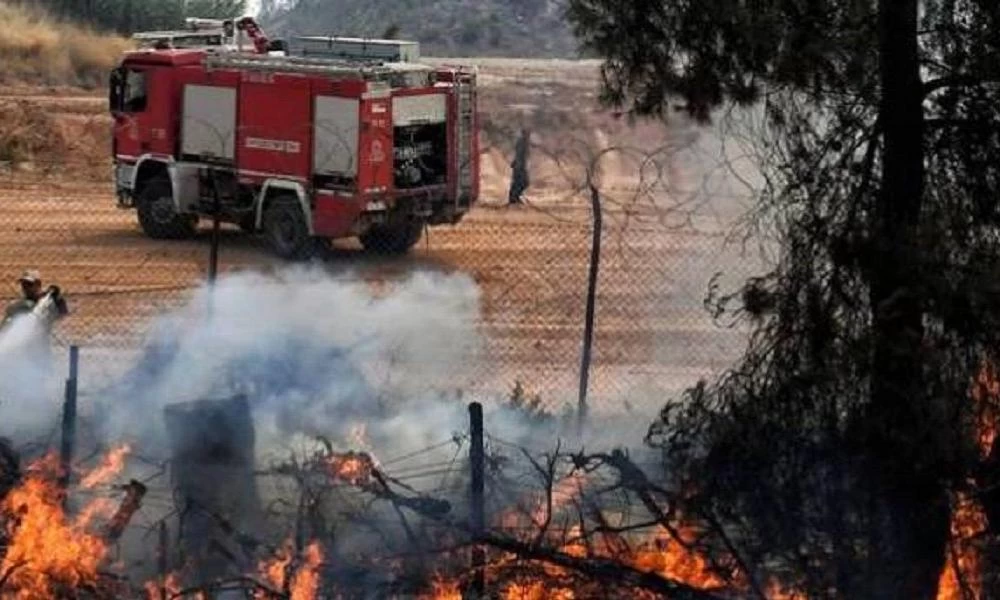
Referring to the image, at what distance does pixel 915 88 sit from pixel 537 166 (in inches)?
897

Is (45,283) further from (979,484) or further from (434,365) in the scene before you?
(979,484)

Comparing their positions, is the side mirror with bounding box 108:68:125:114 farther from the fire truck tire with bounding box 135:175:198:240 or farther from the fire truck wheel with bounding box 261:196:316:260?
the fire truck wheel with bounding box 261:196:316:260

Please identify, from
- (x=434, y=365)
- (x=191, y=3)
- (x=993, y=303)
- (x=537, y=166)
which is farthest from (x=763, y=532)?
(x=191, y=3)

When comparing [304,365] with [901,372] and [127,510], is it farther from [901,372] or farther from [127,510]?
[901,372]

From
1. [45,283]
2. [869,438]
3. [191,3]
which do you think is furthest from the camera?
[191,3]

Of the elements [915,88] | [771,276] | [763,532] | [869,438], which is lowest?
[763,532]

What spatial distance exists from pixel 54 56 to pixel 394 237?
18.3 meters

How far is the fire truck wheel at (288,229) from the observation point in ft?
71.9

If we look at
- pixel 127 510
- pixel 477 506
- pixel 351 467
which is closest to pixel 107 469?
pixel 127 510

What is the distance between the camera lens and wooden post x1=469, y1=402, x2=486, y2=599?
8461mm

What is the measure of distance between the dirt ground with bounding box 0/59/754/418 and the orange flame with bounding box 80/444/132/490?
12.5ft

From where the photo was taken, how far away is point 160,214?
23.7 metres

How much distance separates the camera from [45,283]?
20.8 metres

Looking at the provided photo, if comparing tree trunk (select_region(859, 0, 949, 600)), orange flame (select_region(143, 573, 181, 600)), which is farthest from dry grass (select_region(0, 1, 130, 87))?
tree trunk (select_region(859, 0, 949, 600))
